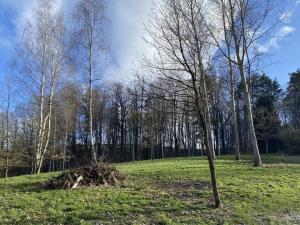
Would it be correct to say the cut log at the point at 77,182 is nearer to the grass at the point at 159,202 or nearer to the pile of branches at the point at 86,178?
the pile of branches at the point at 86,178

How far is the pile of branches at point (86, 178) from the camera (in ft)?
42.9

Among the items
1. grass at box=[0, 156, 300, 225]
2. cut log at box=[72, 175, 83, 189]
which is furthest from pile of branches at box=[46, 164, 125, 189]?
grass at box=[0, 156, 300, 225]

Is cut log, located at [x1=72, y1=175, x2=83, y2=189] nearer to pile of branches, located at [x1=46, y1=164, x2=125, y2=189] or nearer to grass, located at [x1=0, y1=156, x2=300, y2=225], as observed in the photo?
pile of branches, located at [x1=46, y1=164, x2=125, y2=189]

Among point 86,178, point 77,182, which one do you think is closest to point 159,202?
Result: point 77,182

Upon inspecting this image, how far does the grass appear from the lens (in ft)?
30.0

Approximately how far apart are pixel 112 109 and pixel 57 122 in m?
11.7

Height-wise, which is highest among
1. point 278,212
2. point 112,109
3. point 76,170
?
point 112,109

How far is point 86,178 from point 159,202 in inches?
162

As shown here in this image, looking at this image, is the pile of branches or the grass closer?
the grass

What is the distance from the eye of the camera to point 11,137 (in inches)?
1205

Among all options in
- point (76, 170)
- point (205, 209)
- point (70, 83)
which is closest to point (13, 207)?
point (76, 170)

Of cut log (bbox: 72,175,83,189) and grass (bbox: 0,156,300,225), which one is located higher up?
cut log (bbox: 72,175,83,189)

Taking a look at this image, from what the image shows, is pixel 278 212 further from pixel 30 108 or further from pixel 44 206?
pixel 30 108

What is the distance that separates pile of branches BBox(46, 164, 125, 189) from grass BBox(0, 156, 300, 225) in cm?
55
